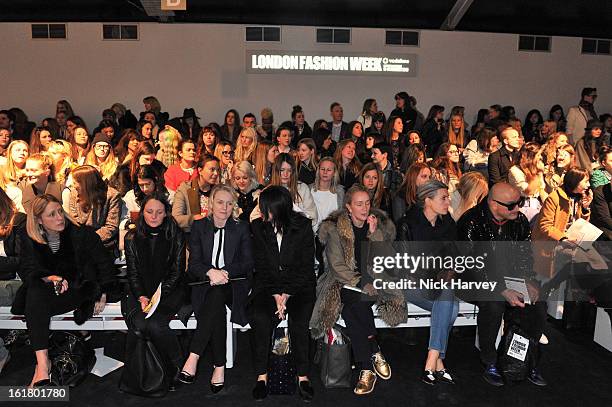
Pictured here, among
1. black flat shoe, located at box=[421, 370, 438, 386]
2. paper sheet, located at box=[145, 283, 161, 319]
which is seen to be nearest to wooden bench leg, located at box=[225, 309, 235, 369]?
paper sheet, located at box=[145, 283, 161, 319]

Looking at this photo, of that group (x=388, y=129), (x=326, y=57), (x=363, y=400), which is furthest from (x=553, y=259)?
(x=326, y=57)

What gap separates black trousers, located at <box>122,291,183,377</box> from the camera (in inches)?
150

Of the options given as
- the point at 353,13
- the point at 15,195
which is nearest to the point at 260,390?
the point at 15,195

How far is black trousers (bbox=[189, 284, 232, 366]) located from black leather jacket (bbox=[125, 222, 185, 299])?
315 millimetres

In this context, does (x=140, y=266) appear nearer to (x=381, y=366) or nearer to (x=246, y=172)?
(x=246, y=172)

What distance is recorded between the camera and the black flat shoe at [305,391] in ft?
Result: 12.3

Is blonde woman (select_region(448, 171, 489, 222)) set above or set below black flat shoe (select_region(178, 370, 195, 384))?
above

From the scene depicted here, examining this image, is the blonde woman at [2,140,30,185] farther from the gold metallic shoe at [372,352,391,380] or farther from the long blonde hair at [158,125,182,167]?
the gold metallic shoe at [372,352,391,380]

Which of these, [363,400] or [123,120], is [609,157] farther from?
→ [123,120]

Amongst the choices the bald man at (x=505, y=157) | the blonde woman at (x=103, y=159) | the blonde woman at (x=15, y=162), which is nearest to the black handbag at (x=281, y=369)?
the blonde woman at (x=103, y=159)

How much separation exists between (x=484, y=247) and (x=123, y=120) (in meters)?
8.03

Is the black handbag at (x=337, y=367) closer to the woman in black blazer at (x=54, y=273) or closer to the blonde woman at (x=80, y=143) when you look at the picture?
the woman in black blazer at (x=54, y=273)

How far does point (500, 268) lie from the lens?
4305mm

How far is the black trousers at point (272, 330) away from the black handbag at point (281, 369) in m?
0.04
